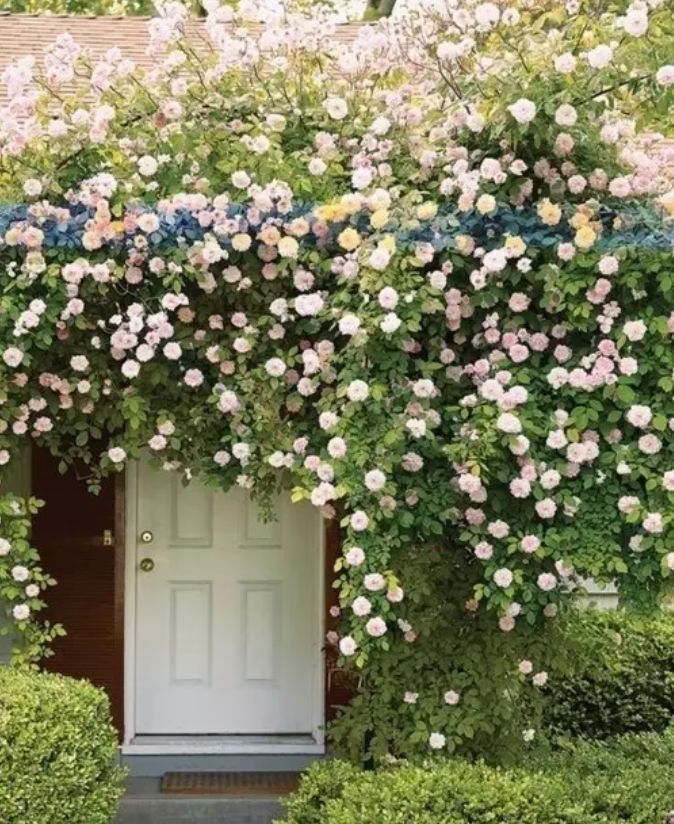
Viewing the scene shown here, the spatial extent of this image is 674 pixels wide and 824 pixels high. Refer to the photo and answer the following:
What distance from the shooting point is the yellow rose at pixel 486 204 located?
11.1ft

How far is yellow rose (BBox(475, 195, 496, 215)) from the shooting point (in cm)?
340

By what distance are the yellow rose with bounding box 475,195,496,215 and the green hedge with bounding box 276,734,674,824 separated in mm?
1930

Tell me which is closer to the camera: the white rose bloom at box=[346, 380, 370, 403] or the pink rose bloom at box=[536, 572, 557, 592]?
the white rose bloom at box=[346, 380, 370, 403]

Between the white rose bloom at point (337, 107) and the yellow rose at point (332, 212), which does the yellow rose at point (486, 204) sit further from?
the white rose bloom at point (337, 107)

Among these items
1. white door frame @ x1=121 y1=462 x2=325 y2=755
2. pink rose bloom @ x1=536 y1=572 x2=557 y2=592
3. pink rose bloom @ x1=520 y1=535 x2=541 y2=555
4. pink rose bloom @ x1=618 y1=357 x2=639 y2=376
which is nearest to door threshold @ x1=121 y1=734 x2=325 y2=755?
white door frame @ x1=121 y1=462 x2=325 y2=755

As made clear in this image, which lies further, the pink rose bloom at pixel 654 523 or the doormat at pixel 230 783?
the doormat at pixel 230 783

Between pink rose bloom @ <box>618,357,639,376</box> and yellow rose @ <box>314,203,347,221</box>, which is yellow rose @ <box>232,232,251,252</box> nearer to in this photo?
yellow rose @ <box>314,203,347,221</box>

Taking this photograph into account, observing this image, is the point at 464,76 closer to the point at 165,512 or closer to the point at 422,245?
the point at 422,245

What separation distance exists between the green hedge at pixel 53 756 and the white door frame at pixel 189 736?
1.56 meters

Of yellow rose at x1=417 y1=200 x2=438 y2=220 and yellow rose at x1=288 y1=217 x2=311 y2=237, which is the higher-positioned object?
yellow rose at x1=417 y1=200 x2=438 y2=220

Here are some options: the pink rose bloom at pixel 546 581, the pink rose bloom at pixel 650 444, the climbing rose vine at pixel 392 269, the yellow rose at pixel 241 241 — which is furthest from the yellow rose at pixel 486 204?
the pink rose bloom at pixel 546 581

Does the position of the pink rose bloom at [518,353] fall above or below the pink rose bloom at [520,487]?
above

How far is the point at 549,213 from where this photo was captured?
134 inches

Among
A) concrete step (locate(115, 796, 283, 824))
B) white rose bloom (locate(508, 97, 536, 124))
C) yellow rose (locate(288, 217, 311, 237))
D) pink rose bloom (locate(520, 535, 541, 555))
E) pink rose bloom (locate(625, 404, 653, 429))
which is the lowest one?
concrete step (locate(115, 796, 283, 824))
